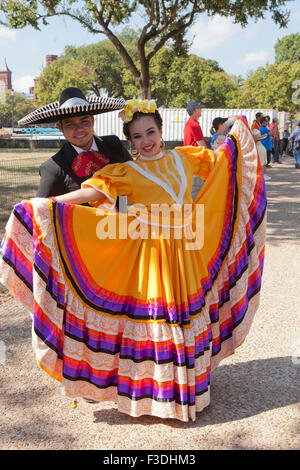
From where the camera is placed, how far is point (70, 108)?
9.20 feet

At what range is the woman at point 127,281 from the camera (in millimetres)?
2615

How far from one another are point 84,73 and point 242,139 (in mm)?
62115

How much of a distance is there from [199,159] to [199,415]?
1.62 meters

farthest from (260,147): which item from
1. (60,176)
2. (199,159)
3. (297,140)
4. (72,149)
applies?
(60,176)

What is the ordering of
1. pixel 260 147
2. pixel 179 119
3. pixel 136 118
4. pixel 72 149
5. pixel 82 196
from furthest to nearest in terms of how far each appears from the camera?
pixel 179 119 < pixel 260 147 < pixel 72 149 < pixel 136 118 < pixel 82 196

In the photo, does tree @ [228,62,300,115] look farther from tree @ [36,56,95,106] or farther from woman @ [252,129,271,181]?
woman @ [252,129,271,181]

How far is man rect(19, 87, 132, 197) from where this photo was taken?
2.91 m

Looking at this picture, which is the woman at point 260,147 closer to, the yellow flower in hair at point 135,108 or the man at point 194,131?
the yellow flower in hair at point 135,108

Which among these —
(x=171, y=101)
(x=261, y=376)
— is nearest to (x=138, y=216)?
(x=261, y=376)

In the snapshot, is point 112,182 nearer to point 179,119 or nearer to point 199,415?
point 199,415

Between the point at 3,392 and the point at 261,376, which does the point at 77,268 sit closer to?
the point at 3,392

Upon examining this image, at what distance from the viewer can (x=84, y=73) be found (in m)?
61.0

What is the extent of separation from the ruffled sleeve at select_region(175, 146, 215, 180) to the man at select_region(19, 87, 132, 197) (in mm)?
524

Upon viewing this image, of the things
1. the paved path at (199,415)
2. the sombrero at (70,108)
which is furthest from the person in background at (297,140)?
the sombrero at (70,108)
